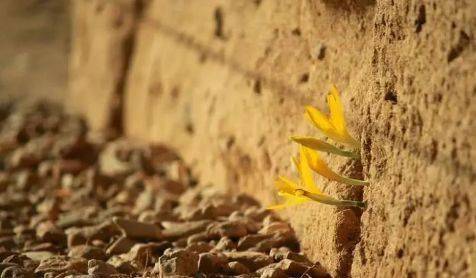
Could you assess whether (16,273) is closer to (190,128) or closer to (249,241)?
(249,241)

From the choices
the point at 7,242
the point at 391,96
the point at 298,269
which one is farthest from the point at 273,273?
the point at 7,242

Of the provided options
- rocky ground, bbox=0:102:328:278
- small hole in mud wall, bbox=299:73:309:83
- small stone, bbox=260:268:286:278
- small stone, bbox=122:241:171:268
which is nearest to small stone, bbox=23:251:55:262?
rocky ground, bbox=0:102:328:278

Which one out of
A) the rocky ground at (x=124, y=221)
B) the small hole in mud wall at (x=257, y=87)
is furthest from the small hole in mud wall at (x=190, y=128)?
the small hole in mud wall at (x=257, y=87)

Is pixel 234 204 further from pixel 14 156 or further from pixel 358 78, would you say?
pixel 14 156

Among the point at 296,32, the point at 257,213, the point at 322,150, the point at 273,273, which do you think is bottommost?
the point at 273,273

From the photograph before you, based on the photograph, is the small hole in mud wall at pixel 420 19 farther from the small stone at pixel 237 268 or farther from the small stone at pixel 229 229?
the small stone at pixel 229 229

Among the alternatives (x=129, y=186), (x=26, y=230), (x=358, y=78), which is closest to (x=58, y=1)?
(x=129, y=186)
